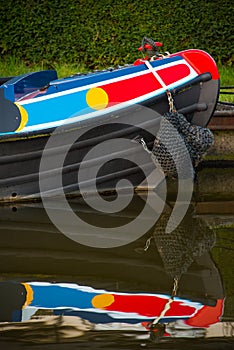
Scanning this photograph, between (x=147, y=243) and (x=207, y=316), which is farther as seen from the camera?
(x=147, y=243)

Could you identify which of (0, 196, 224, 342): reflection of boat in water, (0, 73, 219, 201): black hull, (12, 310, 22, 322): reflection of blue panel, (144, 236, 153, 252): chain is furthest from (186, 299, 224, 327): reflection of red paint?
(0, 73, 219, 201): black hull

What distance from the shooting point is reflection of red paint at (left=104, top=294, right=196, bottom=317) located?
5.58 metres

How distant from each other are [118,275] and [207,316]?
899mm

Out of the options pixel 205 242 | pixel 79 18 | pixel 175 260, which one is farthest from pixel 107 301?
pixel 79 18

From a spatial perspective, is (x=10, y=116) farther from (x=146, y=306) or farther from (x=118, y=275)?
(x=146, y=306)

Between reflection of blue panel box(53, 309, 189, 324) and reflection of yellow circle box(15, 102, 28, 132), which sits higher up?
reflection of yellow circle box(15, 102, 28, 132)

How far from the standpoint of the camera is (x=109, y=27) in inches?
482

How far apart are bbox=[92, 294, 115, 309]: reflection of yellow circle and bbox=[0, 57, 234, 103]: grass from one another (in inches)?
231

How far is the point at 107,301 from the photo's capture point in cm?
581

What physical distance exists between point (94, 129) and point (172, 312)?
2695 millimetres

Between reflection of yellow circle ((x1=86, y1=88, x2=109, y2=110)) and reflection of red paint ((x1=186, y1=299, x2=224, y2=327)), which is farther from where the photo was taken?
reflection of yellow circle ((x1=86, y1=88, x2=109, y2=110))

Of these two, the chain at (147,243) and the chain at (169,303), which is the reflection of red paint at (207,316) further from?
the chain at (147,243)

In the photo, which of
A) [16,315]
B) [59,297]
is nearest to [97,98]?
[59,297]

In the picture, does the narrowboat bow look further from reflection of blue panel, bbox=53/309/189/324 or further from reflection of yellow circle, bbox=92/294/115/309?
reflection of blue panel, bbox=53/309/189/324
